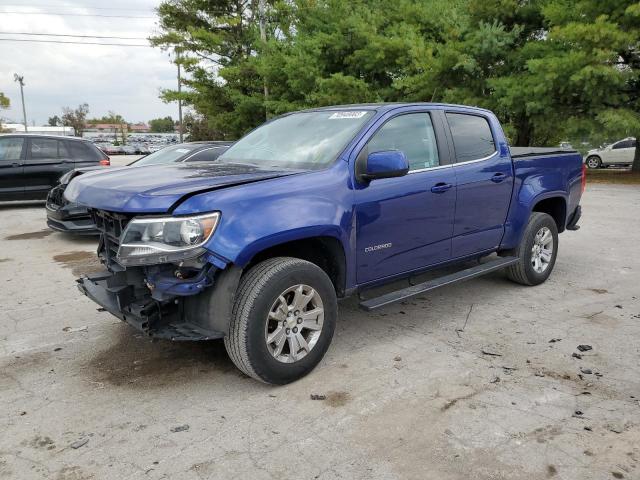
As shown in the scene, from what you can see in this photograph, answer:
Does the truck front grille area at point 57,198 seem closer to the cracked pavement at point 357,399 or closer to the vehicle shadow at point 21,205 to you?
the cracked pavement at point 357,399

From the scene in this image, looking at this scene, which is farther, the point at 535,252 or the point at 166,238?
the point at 535,252

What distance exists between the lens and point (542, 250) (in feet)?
18.7

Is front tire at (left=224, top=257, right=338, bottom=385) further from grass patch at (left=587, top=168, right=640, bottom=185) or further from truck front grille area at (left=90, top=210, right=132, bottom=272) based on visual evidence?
grass patch at (left=587, top=168, right=640, bottom=185)

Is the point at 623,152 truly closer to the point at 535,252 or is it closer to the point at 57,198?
the point at 535,252

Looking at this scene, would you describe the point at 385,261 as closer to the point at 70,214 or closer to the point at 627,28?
the point at 70,214

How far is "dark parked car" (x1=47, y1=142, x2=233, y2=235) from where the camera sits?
783cm

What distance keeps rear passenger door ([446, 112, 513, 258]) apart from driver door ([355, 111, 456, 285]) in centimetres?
17

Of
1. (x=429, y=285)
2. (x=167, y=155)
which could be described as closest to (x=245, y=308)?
(x=429, y=285)

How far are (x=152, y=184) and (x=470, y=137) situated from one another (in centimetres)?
298

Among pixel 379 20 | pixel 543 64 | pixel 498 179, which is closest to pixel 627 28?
pixel 543 64

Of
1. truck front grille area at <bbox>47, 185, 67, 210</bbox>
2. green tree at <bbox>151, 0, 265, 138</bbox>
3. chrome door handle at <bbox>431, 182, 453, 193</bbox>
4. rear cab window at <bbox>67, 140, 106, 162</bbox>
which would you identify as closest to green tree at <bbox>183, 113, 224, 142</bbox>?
green tree at <bbox>151, 0, 265, 138</bbox>

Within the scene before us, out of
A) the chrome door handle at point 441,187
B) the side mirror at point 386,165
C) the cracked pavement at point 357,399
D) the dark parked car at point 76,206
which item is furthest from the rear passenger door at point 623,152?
the side mirror at point 386,165

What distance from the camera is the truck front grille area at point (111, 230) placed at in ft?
11.0

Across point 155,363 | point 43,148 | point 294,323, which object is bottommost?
point 155,363
